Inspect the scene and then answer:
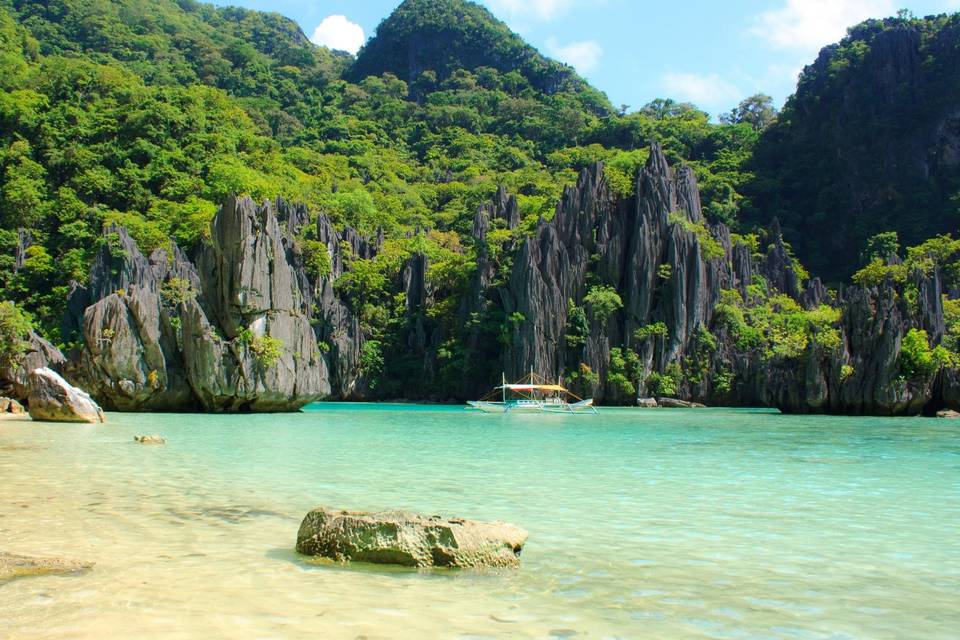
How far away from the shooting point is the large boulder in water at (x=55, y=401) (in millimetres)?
25734

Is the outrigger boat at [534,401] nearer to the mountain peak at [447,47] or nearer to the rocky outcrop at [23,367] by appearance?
the rocky outcrop at [23,367]

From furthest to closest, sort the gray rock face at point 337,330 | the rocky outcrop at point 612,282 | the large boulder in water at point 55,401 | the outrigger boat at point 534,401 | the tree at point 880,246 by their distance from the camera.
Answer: the tree at point 880,246 < the gray rock face at point 337,330 < the rocky outcrop at point 612,282 < the outrigger boat at point 534,401 < the large boulder in water at point 55,401

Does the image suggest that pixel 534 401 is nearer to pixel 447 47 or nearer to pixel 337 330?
pixel 337 330

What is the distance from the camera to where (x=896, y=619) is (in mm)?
5434

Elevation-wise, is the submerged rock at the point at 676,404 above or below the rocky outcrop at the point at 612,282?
below

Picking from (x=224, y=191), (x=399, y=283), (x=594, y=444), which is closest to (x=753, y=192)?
(x=399, y=283)

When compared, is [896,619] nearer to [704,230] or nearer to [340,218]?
[704,230]

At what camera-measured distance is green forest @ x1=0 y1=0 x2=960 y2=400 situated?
206 ft

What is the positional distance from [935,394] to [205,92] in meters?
77.2

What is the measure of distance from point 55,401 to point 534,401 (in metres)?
31.7

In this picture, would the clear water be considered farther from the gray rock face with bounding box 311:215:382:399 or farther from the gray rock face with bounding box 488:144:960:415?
the gray rock face with bounding box 311:215:382:399

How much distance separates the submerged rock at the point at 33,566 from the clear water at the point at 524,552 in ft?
0.64

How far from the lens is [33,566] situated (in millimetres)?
6004

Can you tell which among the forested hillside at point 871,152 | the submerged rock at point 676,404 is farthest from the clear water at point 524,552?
the forested hillside at point 871,152
